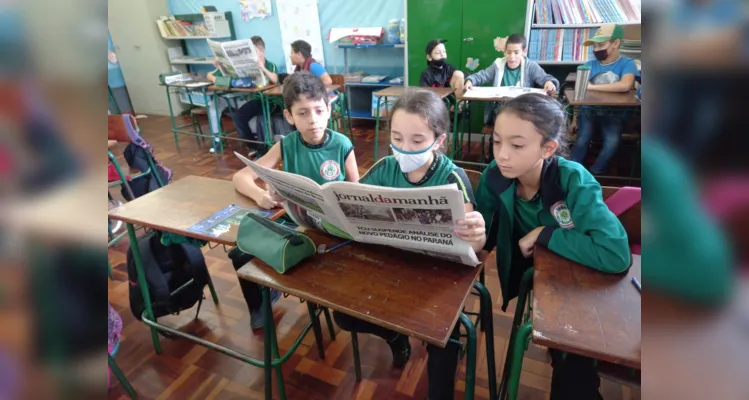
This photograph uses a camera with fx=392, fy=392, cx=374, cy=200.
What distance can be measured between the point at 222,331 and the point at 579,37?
370 cm

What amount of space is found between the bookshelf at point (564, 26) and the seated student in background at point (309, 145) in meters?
2.92

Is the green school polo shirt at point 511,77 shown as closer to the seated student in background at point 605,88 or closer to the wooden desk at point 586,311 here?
the seated student in background at point 605,88

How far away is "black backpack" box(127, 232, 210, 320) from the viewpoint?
1554 mm

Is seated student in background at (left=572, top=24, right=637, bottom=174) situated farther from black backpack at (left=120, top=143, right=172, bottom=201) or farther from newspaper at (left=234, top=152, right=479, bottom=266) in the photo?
black backpack at (left=120, top=143, right=172, bottom=201)

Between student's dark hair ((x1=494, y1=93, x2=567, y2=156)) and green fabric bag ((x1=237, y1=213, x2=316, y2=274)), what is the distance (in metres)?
0.62

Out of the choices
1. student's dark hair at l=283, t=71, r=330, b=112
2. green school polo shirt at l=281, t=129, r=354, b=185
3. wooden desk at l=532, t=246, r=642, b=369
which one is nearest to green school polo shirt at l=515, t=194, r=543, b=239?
wooden desk at l=532, t=246, r=642, b=369

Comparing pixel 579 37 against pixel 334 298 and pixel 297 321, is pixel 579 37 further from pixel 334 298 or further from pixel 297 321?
pixel 334 298

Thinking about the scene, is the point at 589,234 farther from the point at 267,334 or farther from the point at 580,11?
the point at 580,11

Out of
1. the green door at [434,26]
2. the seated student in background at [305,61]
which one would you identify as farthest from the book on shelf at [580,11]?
the seated student in background at [305,61]

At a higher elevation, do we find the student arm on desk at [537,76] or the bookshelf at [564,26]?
the bookshelf at [564,26]

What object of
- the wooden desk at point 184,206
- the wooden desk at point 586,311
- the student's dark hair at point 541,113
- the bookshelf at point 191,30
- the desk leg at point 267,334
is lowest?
the desk leg at point 267,334

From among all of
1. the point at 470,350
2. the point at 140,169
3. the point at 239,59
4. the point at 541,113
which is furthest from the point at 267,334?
the point at 239,59

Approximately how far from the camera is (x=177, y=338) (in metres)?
1.67

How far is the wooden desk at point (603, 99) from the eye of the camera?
2383 millimetres
